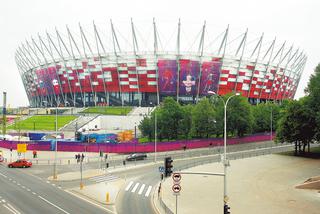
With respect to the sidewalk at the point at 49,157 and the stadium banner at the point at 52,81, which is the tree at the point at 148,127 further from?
the stadium banner at the point at 52,81

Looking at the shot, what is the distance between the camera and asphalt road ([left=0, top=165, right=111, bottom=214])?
2613cm

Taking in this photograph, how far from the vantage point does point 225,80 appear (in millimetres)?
117125

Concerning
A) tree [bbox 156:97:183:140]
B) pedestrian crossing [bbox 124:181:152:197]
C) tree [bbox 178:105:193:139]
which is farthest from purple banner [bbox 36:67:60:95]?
pedestrian crossing [bbox 124:181:152:197]

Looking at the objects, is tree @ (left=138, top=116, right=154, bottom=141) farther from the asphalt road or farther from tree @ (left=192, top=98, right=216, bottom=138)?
the asphalt road

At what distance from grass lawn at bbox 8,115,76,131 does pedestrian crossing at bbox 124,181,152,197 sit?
59.5 meters

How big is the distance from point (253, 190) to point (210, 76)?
273 feet

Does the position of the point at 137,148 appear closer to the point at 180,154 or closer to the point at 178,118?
the point at 180,154

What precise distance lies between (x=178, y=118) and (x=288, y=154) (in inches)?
898

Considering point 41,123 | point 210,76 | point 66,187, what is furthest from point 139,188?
point 210,76

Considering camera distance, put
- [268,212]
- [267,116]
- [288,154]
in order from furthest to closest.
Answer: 1. [267,116]
2. [288,154]
3. [268,212]

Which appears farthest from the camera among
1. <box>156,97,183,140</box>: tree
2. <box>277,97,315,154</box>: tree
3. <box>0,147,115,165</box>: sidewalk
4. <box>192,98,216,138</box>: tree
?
<box>156,97,183,140</box>: tree

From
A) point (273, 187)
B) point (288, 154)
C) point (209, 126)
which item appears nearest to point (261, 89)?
point (209, 126)

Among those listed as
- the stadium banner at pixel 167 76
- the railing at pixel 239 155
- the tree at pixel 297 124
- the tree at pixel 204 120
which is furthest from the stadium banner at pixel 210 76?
the tree at pixel 297 124

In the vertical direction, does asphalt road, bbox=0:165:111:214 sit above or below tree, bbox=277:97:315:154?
below
